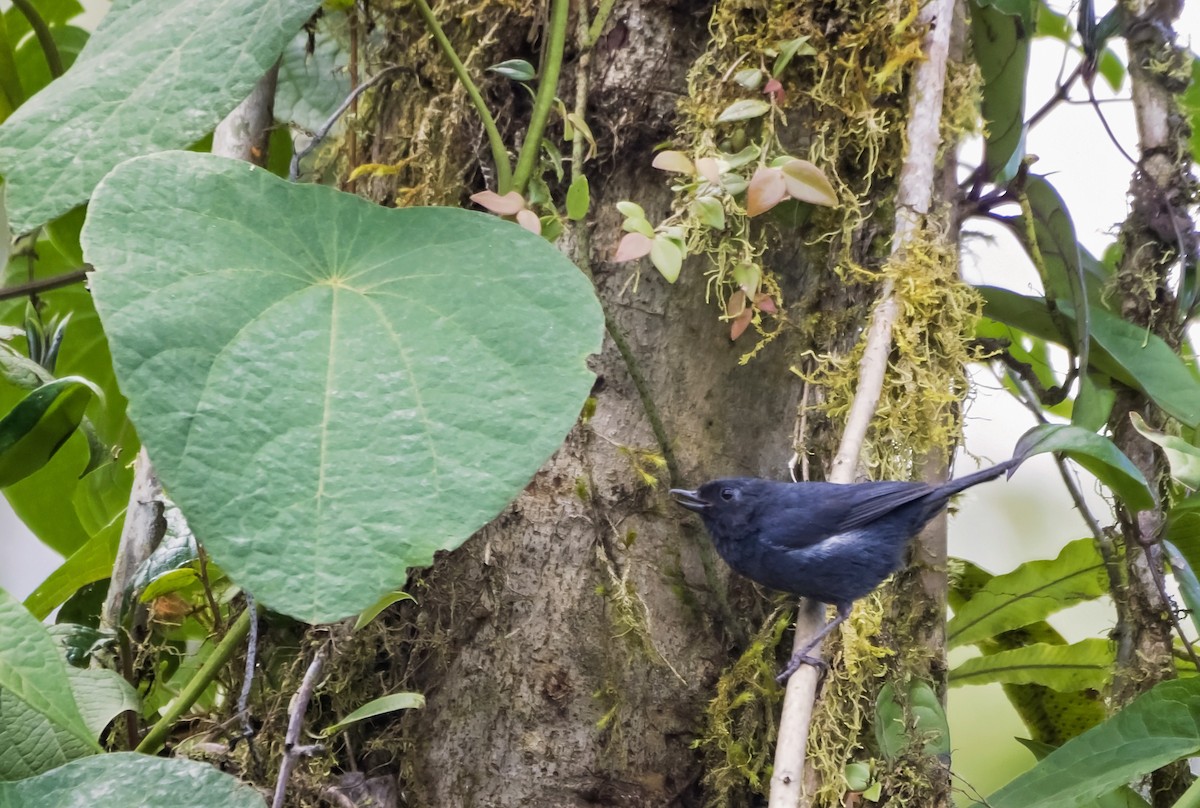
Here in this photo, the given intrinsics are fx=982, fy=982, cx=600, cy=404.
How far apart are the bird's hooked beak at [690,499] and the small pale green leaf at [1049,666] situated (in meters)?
0.63

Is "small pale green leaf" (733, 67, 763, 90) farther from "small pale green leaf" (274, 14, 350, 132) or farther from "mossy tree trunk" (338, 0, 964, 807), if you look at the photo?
"small pale green leaf" (274, 14, 350, 132)

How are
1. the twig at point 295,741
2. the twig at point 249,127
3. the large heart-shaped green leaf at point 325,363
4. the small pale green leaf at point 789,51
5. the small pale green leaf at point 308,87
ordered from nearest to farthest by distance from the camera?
the large heart-shaped green leaf at point 325,363 → the twig at point 295,741 → the small pale green leaf at point 789,51 → the twig at point 249,127 → the small pale green leaf at point 308,87

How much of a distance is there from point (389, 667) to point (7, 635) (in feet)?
1.72

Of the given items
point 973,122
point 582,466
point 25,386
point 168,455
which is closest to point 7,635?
point 168,455

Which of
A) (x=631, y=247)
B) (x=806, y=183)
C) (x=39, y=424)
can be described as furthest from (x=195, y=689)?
(x=806, y=183)

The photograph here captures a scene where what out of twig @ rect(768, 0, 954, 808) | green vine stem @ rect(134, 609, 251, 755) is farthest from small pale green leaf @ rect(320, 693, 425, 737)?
twig @ rect(768, 0, 954, 808)

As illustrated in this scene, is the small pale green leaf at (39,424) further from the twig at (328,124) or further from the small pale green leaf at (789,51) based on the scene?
the small pale green leaf at (789,51)

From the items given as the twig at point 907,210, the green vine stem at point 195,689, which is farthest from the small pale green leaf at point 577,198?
the green vine stem at point 195,689

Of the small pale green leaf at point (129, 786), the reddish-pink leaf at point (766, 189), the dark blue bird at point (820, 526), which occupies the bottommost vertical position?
the small pale green leaf at point (129, 786)

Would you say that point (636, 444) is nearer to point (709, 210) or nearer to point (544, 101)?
point (709, 210)

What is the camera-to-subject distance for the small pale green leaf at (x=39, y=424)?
1257 millimetres

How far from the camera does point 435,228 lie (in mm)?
1058

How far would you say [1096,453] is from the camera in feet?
3.92

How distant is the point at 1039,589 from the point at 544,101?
112 cm
